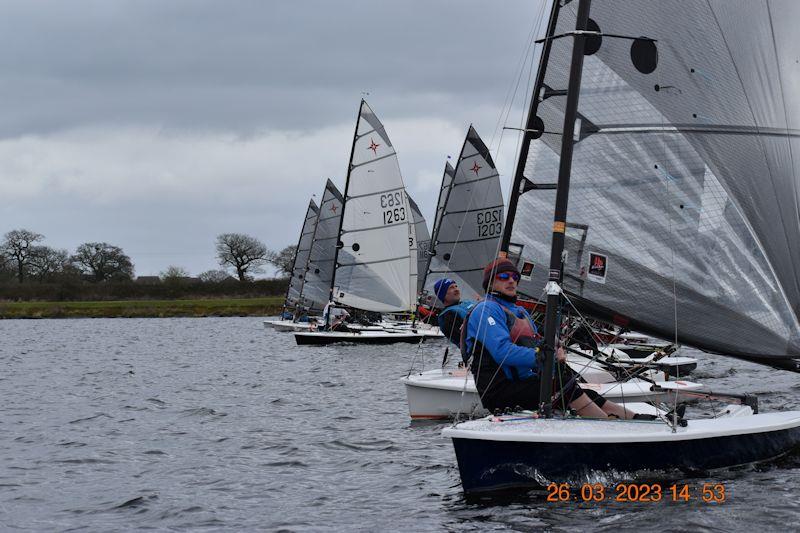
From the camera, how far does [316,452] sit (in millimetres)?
11141

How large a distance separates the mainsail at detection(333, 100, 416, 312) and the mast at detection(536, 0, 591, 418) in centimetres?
2360

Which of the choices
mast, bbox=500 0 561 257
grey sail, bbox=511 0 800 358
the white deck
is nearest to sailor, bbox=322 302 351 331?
mast, bbox=500 0 561 257

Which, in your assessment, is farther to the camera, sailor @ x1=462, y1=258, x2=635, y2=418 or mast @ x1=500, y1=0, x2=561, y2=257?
mast @ x1=500, y1=0, x2=561, y2=257

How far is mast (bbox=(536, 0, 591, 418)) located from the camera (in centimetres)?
799

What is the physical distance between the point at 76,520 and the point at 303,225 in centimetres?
3947

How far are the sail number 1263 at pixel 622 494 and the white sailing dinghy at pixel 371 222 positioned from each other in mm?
24489

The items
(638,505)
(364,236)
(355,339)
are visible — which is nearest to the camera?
(638,505)

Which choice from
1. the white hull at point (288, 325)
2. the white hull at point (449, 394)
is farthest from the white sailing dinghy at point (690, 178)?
the white hull at point (288, 325)

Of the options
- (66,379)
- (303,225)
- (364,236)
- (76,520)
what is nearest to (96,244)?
(303,225)

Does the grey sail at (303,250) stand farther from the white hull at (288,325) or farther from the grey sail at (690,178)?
the grey sail at (690,178)

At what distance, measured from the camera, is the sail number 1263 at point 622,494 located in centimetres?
764

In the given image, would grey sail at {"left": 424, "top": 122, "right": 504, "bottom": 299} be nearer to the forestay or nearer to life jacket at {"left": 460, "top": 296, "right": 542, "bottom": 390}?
the forestay

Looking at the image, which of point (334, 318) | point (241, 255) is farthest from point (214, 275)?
point (334, 318)

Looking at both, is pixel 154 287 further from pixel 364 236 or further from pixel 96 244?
pixel 364 236
